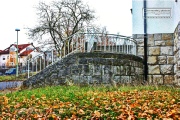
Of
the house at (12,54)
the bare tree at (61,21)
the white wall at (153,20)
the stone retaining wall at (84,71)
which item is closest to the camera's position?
the stone retaining wall at (84,71)

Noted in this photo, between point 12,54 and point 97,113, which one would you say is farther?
point 12,54

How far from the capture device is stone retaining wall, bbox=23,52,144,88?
10867 millimetres

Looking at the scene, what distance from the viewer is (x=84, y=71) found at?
35.7 feet

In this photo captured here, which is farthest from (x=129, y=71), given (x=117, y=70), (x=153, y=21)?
(x=153, y=21)

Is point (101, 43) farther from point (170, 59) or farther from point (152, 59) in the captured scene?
point (170, 59)

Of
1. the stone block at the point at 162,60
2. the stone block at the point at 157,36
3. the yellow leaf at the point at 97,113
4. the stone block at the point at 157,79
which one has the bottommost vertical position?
the yellow leaf at the point at 97,113

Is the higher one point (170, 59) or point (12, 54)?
point (12, 54)

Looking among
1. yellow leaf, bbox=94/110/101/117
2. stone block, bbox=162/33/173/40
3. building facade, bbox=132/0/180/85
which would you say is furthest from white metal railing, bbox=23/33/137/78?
yellow leaf, bbox=94/110/101/117

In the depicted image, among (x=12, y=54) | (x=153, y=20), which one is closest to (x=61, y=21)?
(x=153, y=20)

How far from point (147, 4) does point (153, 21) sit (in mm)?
708

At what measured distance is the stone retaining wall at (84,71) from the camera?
1087cm

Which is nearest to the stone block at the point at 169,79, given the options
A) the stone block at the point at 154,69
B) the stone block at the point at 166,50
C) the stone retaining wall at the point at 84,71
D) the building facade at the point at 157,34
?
the building facade at the point at 157,34

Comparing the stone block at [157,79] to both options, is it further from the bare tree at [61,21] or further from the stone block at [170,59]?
the bare tree at [61,21]

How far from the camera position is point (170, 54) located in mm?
12750
